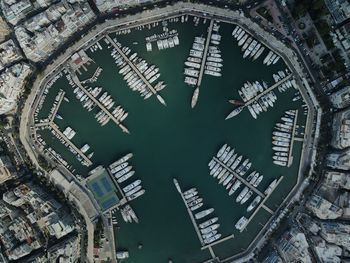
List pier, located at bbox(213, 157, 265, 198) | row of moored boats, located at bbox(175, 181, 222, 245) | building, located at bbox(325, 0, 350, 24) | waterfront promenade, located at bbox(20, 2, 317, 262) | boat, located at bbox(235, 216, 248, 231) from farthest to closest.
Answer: row of moored boats, located at bbox(175, 181, 222, 245) < boat, located at bbox(235, 216, 248, 231) < pier, located at bbox(213, 157, 265, 198) < waterfront promenade, located at bbox(20, 2, 317, 262) < building, located at bbox(325, 0, 350, 24)

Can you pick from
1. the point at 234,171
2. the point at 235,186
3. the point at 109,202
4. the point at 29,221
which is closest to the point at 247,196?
the point at 235,186

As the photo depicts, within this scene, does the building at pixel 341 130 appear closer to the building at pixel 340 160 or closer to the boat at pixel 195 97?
the building at pixel 340 160

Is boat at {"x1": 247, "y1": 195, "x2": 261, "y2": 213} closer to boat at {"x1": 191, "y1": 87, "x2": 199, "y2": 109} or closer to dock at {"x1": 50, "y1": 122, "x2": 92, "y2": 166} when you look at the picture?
boat at {"x1": 191, "y1": 87, "x2": 199, "y2": 109}

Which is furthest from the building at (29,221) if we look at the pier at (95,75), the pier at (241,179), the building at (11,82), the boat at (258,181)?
the boat at (258,181)

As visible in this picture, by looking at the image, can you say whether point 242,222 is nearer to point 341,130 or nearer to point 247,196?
point 247,196

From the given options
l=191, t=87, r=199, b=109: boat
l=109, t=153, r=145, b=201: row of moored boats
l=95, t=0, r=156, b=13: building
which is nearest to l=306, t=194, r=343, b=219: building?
l=191, t=87, r=199, b=109: boat
